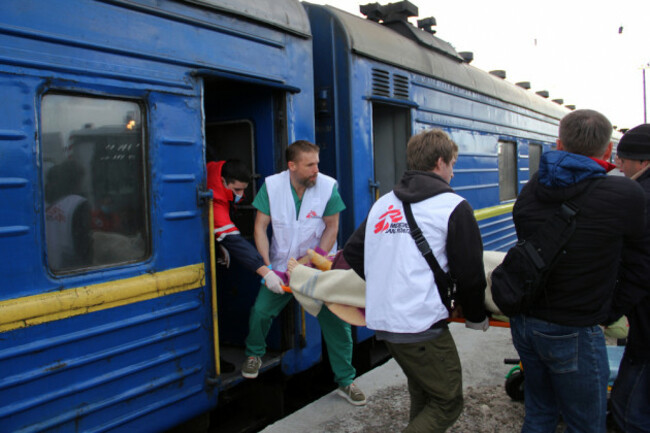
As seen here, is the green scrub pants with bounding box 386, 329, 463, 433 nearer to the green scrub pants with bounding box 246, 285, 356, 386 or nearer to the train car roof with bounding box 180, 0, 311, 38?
the green scrub pants with bounding box 246, 285, 356, 386

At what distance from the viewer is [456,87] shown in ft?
20.9

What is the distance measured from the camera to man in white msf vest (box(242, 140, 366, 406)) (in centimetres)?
348

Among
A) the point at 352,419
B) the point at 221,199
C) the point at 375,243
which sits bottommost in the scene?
the point at 352,419

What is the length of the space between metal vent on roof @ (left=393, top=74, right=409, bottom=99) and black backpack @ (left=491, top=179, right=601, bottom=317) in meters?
3.01

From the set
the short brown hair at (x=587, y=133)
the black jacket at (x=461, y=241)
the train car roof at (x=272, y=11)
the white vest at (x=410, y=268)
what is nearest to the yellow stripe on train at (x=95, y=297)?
the white vest at (x=410, y=268)

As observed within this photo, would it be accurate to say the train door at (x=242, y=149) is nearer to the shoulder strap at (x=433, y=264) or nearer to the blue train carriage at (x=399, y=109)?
the blue train carriage at (x=399, y=109)

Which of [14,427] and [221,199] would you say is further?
[221,199]

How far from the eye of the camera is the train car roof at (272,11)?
3209 millimetres

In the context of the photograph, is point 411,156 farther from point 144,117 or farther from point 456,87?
point 456,87

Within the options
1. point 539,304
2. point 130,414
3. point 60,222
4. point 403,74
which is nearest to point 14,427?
point 130,414

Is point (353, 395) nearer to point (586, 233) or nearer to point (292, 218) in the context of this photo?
point (292, 218)

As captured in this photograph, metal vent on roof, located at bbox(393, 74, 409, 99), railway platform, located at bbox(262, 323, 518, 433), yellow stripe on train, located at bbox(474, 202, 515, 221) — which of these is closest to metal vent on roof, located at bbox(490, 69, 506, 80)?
yellow stripe on train, located at bbox(474, 202, 515, 221)

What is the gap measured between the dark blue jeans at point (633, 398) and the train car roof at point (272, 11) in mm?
2718

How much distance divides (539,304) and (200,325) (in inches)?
70.9
